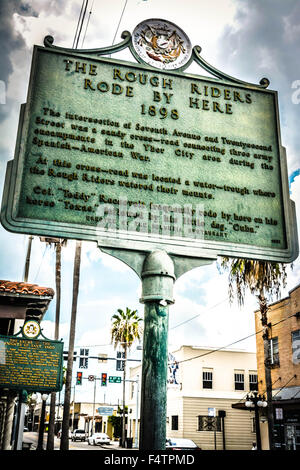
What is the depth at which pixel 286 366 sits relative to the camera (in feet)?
84.2

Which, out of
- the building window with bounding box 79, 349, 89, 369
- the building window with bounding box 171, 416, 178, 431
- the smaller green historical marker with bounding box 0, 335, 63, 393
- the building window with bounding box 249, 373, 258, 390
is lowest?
the building window with bounding box 171, 416, 178, 431

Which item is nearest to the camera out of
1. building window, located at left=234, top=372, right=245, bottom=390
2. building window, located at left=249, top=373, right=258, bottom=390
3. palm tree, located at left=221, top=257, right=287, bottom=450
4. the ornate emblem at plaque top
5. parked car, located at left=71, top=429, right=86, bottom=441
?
the ornate emblem at plaque top

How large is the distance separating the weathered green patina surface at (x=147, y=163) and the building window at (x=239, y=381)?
124ft

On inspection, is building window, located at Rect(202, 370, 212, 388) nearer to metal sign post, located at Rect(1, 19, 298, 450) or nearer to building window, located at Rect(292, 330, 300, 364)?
building window, located at Rect(292, 330, 300, 364)

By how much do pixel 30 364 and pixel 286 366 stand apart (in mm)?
18428

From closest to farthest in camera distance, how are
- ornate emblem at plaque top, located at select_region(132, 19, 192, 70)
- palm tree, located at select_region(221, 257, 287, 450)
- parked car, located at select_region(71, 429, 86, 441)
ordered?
ornate emblem at plaque top, located at select_region(132, 19, 192, 70) < palm tree, located at select_region(221, 257, 287, 450) < parked car, located at select_region(71, 429, 86, 441)

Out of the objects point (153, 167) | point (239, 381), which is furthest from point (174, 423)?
point (153, 167)

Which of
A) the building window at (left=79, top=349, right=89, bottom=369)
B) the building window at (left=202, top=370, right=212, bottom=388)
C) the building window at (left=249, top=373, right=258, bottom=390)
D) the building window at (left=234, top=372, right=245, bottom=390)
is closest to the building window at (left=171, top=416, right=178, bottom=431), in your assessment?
the building window at (left=202, top=370, right=212, bottom=388)

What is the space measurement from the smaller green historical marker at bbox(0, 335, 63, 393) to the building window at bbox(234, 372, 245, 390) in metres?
31.3

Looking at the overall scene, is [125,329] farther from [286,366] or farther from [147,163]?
[147,163]

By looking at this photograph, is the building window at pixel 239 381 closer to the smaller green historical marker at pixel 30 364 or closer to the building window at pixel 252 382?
the building window at pixel 252 382

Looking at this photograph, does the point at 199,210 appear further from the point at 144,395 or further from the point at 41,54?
the point at 41,54

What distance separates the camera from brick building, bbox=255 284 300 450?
79.1 ft

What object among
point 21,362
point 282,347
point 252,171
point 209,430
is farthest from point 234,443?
point 252,171
